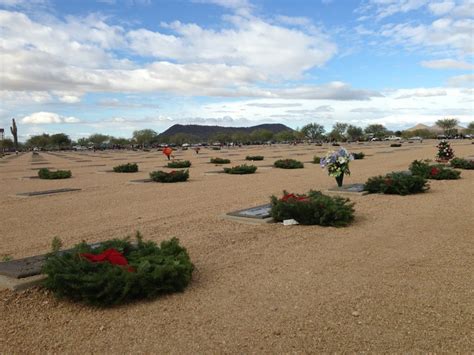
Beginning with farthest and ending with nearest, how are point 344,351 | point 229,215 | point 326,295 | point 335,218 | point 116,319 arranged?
point 229,215
point 335,218
point 326,295
point 116,319
point 344,351

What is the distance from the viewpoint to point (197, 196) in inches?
516

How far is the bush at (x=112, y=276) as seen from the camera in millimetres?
4633

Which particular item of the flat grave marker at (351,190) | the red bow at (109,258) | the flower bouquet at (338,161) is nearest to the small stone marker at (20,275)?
the red bow at (109,258)

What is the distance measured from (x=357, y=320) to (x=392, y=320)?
0.29m

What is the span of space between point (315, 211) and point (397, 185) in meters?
4.40

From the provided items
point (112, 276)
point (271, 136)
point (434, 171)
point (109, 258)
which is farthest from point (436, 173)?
point (271, 136)

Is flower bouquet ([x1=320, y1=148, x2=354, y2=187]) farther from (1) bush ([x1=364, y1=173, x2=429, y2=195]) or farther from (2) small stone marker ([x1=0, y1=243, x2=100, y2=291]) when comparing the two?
(2) small stone marker ([x1=0, y1=243, x2=100, y2=291])

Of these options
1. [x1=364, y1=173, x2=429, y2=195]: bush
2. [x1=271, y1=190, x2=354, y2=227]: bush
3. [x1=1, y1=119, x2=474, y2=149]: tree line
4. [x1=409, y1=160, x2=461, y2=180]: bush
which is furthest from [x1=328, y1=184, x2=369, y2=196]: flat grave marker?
[x1=1, y1=119, x2=474, y2=149]: tree line

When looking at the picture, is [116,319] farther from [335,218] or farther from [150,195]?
[150,195]

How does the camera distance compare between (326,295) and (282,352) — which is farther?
(326,295)

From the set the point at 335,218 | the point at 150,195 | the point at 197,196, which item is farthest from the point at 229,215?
the point at 150,195

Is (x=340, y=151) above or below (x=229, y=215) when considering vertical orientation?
above

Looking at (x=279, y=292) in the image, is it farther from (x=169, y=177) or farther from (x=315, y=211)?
(x=169, y=177)

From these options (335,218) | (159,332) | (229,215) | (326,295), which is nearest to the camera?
(159,332)
